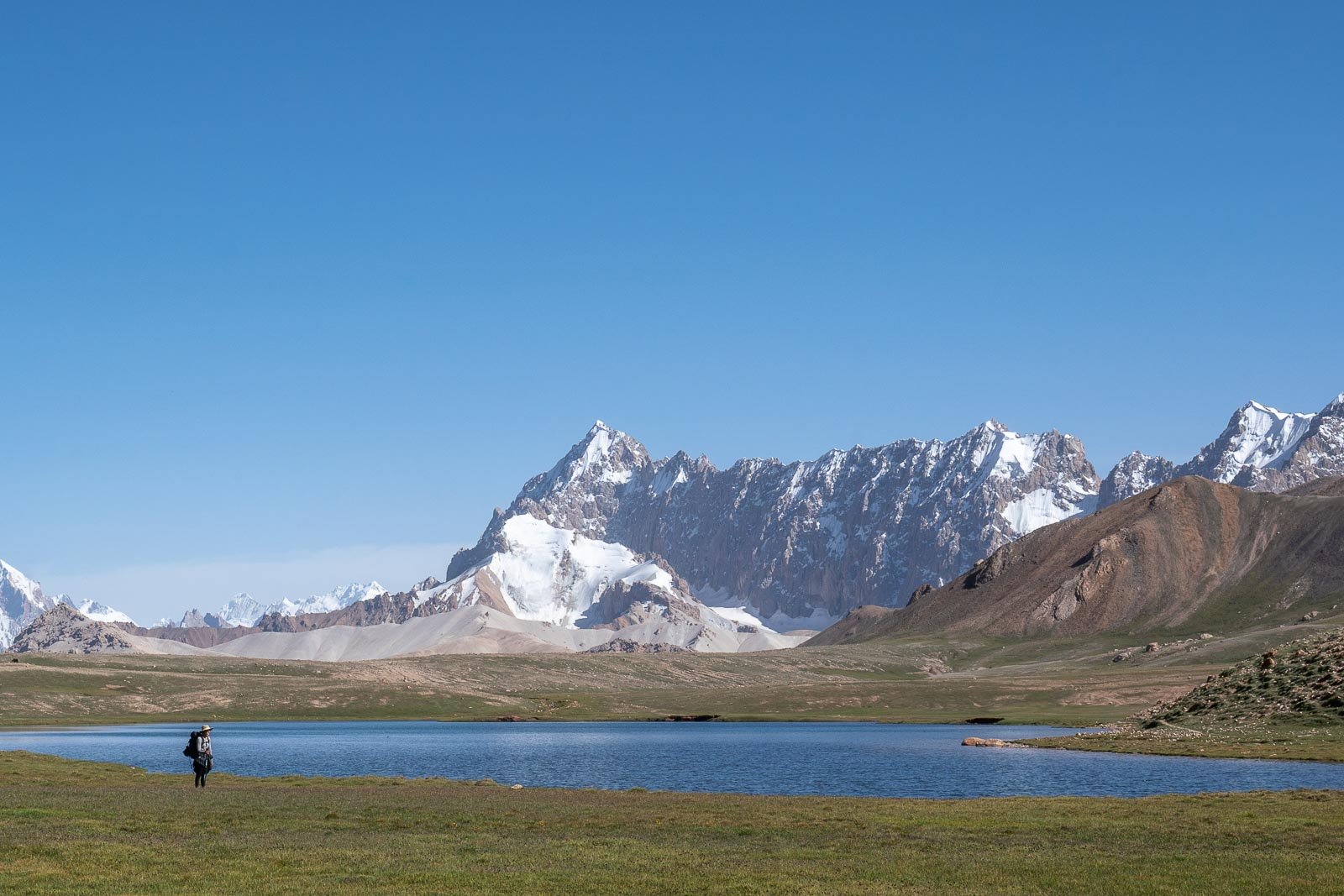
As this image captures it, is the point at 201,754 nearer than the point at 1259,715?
Yes

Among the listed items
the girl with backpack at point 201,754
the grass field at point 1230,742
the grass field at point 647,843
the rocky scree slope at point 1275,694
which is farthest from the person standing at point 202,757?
the rocky scree slope at point 1275,694

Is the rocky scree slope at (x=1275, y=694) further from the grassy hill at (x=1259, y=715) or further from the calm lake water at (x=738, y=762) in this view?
the calm lake water at (x=738, y=762)

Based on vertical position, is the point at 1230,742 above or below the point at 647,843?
below

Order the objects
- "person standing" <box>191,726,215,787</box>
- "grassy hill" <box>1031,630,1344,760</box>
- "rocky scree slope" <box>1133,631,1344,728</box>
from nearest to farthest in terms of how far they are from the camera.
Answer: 1. "person standing" <box>191,726,215,787</box>
2. "grassy hill" <box>1031,630,1344,760</box>
3. "rocky scree slope" <box>1133,631,1344,728</box>

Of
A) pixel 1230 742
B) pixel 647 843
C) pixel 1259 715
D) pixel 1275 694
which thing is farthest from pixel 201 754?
pixel 1275 694

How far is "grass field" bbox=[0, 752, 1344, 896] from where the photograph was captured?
1467 inches

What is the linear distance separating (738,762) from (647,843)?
215 ft

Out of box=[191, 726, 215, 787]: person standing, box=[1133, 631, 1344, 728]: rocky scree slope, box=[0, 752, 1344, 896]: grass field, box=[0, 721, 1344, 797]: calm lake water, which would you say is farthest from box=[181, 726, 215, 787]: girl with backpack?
box=[1133, 631, 1344, 728]: rocky scree slope

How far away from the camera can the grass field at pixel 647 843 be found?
3725 cm

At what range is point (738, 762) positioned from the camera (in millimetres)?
111250

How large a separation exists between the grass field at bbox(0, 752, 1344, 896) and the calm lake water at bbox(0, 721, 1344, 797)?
46.4 ft

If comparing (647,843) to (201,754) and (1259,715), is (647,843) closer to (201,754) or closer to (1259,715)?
(201,754)

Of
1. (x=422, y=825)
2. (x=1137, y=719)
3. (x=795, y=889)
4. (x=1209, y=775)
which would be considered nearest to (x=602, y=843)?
(x=422, y=825)

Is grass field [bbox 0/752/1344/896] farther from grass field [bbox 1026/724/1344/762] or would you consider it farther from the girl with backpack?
grass field [bbox 1026/724/1344/762]
